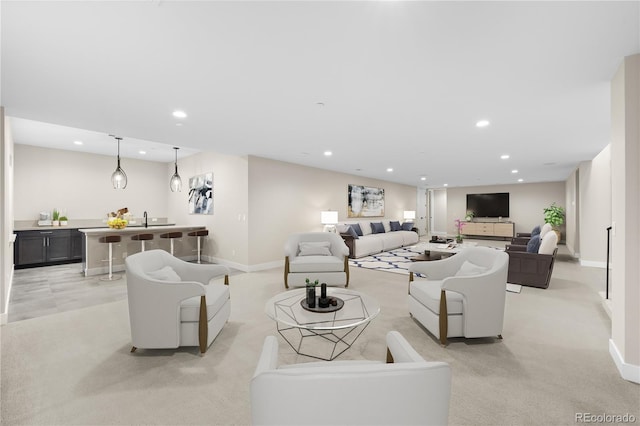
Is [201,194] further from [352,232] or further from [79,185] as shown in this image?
[352,232]

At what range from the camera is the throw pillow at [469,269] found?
294 cm

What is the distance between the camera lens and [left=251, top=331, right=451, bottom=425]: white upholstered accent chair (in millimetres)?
880

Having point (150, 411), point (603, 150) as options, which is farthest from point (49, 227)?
point (603, 150)

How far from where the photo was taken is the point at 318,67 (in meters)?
2.29

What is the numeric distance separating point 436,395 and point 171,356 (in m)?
2.44

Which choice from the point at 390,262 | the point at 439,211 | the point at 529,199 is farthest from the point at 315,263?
the point at 439,211

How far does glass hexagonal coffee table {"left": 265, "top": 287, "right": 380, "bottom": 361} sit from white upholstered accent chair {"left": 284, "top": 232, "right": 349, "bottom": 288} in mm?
1365

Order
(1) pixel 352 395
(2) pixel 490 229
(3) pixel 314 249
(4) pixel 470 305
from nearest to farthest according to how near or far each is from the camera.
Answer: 1. (1) pixel 352 395
2. (4) pixel 470 305
3. (3) pixel 314 249
4. (2) pixel 490 229

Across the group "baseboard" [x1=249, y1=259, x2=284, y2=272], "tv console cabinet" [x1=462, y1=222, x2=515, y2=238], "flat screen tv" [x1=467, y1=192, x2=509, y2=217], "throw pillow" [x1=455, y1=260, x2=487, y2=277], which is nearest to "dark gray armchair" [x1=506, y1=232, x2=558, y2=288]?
"throw pillow" [x1=455, y1=260, x2=487, y2=277]

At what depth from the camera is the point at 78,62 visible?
223 centimetres

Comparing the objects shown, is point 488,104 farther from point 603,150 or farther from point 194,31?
point 603,150

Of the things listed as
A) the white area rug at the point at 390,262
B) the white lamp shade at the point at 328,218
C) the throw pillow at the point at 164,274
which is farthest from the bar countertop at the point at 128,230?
the white area rug at the point at 390,262

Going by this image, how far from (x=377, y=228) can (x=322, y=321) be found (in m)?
6.88

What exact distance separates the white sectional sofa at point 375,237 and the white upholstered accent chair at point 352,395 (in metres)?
6.28
